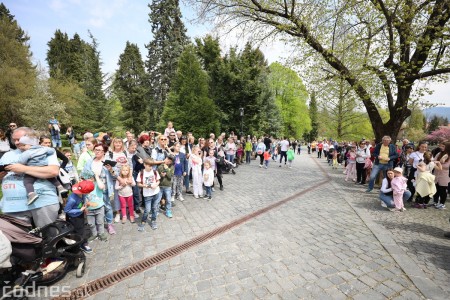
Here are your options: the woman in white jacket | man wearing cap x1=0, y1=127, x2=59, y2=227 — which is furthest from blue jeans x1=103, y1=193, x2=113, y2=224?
the woman in white jacket

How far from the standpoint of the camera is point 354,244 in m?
4.51

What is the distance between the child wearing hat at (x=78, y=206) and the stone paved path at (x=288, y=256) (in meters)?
0.68

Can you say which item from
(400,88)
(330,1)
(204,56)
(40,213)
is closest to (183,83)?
(204,56)

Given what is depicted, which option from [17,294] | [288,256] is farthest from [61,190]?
[288,256]

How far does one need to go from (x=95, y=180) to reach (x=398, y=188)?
8211mm

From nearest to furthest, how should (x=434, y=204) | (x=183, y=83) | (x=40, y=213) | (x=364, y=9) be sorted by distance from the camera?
(x=40, y=213) → (x=434, y=204) → (x=364, y=9) → (x=183, y=83)

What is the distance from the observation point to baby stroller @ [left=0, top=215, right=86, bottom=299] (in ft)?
9.07

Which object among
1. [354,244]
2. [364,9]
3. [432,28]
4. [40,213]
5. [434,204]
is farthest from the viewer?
[364,9]

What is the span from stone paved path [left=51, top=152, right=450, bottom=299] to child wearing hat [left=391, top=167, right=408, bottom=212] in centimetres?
32

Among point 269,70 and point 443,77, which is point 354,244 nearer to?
point 443,77

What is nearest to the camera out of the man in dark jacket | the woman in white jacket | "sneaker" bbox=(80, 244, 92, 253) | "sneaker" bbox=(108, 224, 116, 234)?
"sneaker" bbox=(80, 244, 92, 253)

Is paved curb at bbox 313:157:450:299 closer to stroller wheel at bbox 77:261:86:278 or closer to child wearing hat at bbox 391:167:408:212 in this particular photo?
child wearing hat at bbox 391:167:408:212

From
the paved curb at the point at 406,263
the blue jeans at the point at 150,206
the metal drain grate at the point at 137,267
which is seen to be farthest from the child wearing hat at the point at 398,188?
the blue jeans at the point at 150,206

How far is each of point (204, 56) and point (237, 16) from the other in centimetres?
1278
